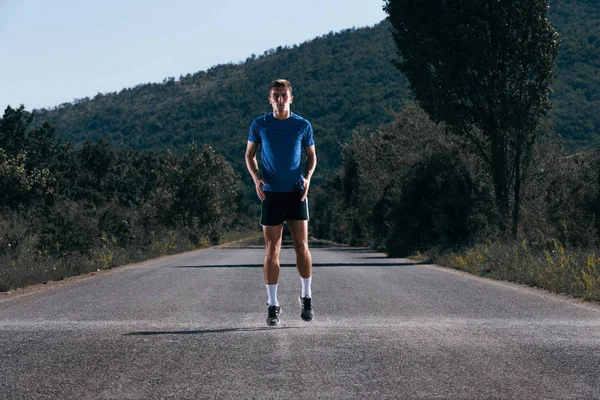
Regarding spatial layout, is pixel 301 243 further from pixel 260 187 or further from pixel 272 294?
pixel 260 187

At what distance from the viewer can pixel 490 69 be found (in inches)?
1128

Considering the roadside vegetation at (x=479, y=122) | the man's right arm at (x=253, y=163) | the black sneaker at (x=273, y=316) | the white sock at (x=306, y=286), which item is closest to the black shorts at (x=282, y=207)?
the man's right arm at (x=253, y=163)

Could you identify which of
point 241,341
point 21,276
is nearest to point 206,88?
point 21,276

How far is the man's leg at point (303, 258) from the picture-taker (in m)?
8.64

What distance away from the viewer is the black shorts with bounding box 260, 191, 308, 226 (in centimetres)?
845

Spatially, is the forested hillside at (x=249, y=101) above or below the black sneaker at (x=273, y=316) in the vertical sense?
above

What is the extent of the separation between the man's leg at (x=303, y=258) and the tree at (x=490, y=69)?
20.2 meters

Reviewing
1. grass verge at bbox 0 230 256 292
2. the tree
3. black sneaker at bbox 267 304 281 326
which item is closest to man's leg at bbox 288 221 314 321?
black sneaker at bbox 267 304 281 326

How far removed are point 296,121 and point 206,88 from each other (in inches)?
5868

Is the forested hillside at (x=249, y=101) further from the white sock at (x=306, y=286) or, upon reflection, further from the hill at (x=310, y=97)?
the white sock at (x=306, y=286)

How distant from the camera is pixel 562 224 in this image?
21.4 metres

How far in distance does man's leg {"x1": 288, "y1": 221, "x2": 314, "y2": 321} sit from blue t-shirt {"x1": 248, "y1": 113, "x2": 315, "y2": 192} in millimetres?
449

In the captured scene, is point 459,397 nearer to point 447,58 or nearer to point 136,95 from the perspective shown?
point 447,58

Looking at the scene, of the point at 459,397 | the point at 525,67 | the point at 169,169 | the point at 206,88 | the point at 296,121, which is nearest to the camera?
the point at 459,397
